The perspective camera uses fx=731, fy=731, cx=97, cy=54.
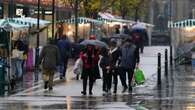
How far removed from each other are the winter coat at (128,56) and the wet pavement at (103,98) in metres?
0.90

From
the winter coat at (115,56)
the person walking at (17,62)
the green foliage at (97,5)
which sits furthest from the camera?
the green foliage at (97,5)

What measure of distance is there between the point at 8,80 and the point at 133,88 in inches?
168

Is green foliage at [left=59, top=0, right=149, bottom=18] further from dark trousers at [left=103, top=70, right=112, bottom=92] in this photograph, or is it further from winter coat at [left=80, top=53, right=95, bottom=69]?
winter coat at [left=80, top=53, right=95, bottom=69]

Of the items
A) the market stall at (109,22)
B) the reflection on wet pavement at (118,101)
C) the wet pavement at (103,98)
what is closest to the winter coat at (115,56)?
the wet pavement at (103,98)

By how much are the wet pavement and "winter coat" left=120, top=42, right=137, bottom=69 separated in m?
0.90

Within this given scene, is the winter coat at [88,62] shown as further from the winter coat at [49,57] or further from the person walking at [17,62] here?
the person walking at [17,62]

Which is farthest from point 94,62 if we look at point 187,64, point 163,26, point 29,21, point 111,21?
point 163,26

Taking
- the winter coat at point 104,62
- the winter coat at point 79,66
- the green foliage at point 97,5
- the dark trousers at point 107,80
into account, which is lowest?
the dark trousers at point 107,80

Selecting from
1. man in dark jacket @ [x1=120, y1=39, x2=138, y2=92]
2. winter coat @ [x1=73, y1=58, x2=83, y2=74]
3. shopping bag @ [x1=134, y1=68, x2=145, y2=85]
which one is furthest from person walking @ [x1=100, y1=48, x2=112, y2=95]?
shopping bag @ [x1=134, y1=68, x2=145, y2=85]

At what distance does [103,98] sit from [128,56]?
2.10m

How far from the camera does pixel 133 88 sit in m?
24.5

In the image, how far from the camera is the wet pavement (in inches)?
731

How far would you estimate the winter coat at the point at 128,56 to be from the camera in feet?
74.0

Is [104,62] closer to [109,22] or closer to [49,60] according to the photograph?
[49,60]
